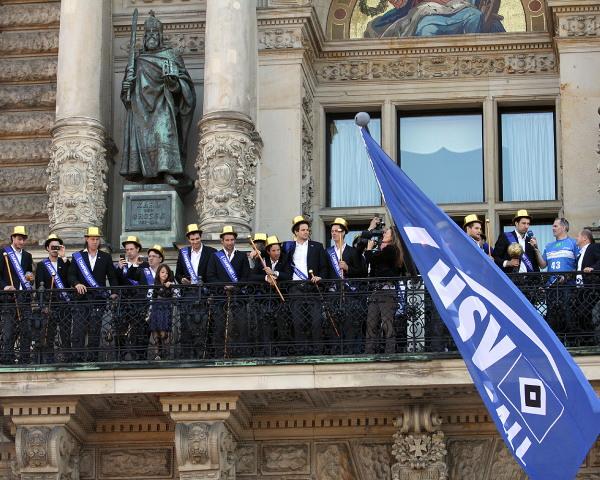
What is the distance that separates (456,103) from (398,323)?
15.9 ft

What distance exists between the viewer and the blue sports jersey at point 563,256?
64.4 feet

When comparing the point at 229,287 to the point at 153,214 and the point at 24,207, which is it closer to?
the point at 153,214

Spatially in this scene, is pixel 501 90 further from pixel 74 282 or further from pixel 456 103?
pixel 74 282

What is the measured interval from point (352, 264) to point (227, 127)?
99.2 inches

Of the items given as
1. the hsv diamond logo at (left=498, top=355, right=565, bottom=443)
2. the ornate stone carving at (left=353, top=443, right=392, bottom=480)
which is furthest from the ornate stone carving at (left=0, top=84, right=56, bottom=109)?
the hsv diamond logo at (left=498, top=355, right=565, bottom=443)

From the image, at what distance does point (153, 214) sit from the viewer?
21.6 metres

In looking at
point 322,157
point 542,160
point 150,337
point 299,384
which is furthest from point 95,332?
point 542,160

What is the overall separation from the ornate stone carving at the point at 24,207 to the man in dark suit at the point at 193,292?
3064 mm

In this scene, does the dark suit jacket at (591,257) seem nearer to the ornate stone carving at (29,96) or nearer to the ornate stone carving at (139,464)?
the ornate stone carving at (139,464)

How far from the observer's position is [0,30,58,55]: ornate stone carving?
2370cm

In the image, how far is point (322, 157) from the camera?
23.5m

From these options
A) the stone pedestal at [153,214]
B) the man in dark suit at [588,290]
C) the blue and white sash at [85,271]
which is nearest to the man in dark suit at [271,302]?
the blue and white sash at [85,271]

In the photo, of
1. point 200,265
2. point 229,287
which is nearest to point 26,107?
point 200,265

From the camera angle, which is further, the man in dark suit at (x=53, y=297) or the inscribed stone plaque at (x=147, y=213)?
the inscribed stone plaque at (x=147, y=213)
